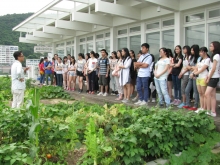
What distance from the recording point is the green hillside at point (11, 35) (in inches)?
1389

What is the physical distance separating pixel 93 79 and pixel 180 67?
13.1 feet

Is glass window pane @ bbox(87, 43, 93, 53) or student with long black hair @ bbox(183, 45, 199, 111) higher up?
glass window pane @ bbox(87, 43, 93, 53)

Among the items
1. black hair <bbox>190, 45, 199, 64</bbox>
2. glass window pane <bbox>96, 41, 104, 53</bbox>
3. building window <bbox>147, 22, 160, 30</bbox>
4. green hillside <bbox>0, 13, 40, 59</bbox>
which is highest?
green hillside <bbox>0, 13, 40, 59</bbox>

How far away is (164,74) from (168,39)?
374 cm

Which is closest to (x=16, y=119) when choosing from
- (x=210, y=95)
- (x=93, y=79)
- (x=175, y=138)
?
(x=175, y=138)

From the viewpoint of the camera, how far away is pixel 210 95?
5191 mm

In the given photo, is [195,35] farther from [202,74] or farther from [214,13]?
[202,74]

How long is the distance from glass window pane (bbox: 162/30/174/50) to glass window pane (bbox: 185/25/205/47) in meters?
0.69

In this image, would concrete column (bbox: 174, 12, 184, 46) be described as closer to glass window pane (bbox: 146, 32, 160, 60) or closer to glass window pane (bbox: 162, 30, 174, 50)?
glass window pane (bbox: 162, 30, 174, 50)

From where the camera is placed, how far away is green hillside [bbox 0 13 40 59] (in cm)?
3528

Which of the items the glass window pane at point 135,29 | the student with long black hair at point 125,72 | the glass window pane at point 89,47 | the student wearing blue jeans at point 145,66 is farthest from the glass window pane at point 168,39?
the glass window pane at point 89,47

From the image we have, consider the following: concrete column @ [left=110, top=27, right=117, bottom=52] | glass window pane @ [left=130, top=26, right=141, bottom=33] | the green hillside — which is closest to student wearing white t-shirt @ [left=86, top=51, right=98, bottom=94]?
glass window pane @ [left=130, top=26, right=141, bottom=33]

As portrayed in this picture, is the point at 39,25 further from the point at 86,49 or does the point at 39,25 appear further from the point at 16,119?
the point at 16,119

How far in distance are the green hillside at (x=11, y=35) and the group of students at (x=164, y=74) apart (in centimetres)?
2616
